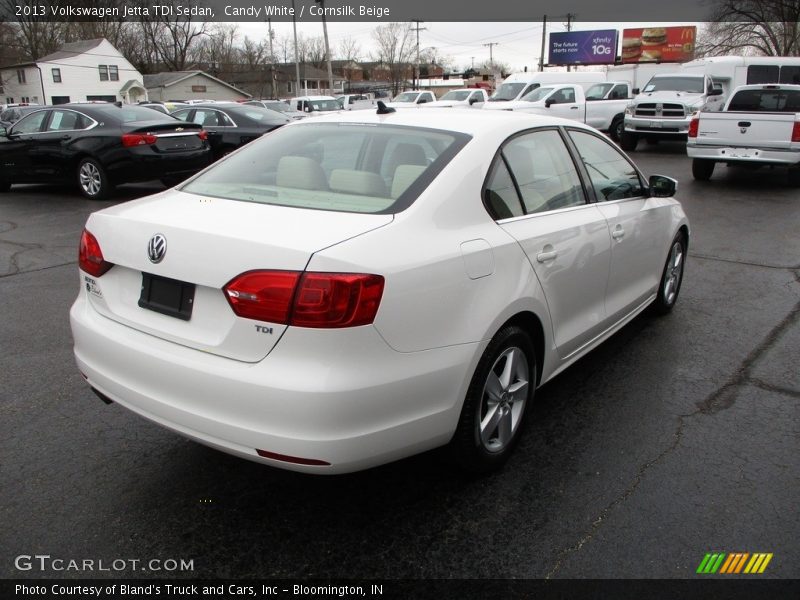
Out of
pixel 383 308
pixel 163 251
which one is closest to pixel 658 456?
pixel 383 308

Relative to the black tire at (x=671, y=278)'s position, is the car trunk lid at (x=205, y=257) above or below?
above

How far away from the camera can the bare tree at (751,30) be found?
162 ft

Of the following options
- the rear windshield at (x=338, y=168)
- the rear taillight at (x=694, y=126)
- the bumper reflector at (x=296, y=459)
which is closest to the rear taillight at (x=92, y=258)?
the rear windshield at (x=338, y=168)

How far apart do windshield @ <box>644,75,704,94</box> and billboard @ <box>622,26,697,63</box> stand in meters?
51.1

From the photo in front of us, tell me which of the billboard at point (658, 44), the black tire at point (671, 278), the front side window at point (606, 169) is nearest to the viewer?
the front side window at point (606, 169)

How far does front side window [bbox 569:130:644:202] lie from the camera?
4062mm

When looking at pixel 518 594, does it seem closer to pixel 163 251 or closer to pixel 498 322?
pixel 498 322

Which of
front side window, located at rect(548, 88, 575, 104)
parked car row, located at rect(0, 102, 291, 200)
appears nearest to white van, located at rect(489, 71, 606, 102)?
front side window, located at rect(548, 88, 575, 104)

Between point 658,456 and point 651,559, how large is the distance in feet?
2.77

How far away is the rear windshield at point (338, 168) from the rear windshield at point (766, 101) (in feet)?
41.2

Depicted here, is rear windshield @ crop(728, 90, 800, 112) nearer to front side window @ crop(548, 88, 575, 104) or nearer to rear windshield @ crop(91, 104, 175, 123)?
front side window @ crop(548, 88, 575, 104)

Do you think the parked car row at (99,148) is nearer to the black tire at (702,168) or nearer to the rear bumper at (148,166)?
the rear bumper at (148,166)

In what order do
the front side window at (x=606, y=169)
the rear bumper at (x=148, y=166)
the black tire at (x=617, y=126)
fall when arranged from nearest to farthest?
the front side window at (x=606, y=169), the rear bumper at (x=148, y=166), the black tire at (x=617, y=126)

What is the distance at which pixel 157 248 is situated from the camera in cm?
264
